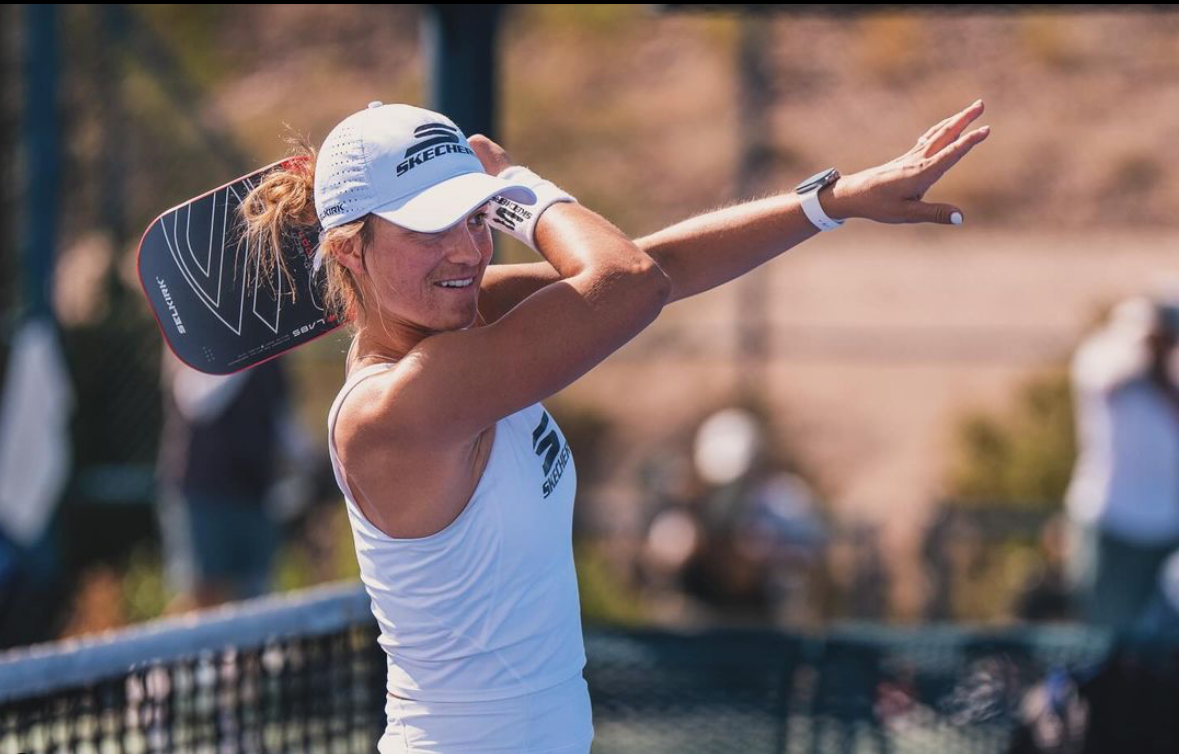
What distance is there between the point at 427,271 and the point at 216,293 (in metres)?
0.64

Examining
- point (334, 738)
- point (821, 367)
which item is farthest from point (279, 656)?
point (821, 367)

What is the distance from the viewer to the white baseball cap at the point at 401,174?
274cm

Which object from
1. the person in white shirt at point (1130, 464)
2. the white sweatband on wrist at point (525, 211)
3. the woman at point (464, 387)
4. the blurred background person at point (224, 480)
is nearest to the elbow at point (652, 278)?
the woman at point (464, 387)

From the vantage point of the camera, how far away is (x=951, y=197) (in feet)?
58.0

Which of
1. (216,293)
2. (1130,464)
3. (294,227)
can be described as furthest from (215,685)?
(1130,464)

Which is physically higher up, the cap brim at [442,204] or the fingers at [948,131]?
the fingers at [948,131]

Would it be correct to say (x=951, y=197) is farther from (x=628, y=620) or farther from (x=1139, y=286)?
(x=628, y=620)

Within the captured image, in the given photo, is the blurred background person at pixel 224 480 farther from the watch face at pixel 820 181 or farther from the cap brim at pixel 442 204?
the cap brim at pixel 442 204

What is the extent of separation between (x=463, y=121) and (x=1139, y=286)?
13394mm

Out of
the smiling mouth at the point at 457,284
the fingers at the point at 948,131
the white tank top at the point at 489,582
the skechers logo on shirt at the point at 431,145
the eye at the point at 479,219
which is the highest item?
the skechers logo on shirt at the point at 431,145

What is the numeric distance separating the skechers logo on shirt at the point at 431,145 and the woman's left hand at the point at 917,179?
65 centimetres

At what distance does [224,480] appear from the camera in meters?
7.33

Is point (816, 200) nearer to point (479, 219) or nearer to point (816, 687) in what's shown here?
point (479, 219)

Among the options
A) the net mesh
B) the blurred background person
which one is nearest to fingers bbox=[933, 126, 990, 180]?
the net mesh
